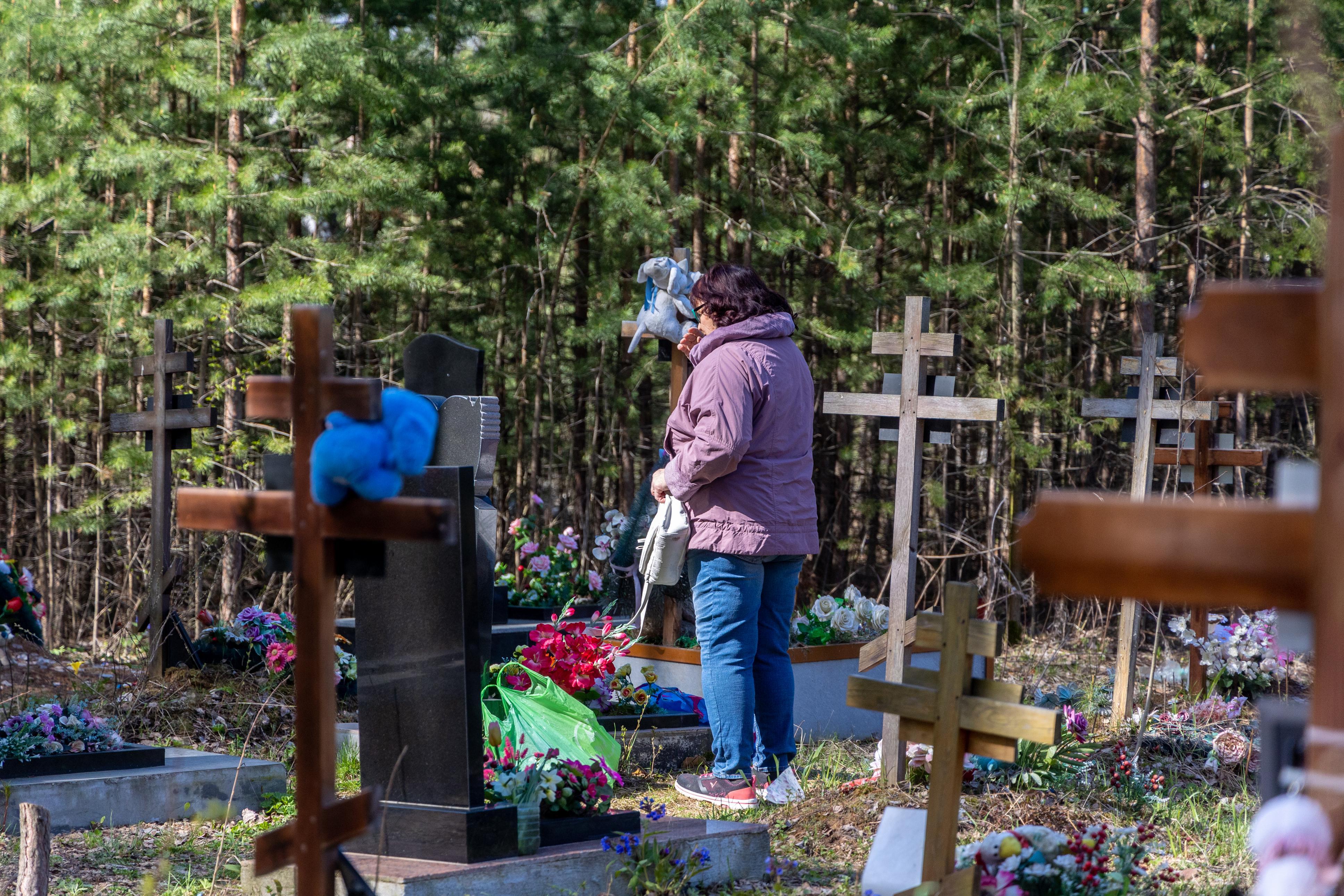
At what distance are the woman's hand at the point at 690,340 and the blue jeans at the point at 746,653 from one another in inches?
47.5

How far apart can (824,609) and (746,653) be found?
270 cm

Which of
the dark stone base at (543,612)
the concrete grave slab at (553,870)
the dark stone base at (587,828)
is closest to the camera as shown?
the concrete grave slab at (553,870)

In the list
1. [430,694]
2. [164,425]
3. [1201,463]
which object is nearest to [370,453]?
[430,694]

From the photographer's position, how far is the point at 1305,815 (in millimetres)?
1409

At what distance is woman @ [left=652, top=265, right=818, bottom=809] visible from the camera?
4.32 metres

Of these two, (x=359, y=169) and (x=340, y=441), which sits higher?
(x=359, y=169)

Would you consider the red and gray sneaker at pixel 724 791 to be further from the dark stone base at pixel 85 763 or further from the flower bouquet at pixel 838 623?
the flower bouquet at pixel 838 623

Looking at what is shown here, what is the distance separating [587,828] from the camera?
3551 millimetres

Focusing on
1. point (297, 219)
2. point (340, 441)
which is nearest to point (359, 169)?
point (297, 219)

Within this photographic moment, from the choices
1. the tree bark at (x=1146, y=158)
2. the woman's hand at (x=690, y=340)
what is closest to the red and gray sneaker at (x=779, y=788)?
the woman's hand at (x=690, y=340)

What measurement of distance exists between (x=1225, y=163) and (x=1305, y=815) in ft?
39.6

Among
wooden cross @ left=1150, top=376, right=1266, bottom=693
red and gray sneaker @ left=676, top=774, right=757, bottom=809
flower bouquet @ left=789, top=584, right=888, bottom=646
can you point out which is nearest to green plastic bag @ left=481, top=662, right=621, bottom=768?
red and gray sneaker @ left=676, top=774, right=757, bottom=809

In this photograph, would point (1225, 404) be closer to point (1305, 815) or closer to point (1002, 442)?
point (1002, 442)

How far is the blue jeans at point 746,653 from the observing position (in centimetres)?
433
